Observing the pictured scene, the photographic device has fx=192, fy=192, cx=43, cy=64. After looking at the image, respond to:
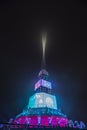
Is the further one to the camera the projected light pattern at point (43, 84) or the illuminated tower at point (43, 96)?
the projected light pattern at point (43, 84)

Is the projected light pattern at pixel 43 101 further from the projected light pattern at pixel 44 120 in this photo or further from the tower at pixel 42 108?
the projected light pattern at pixel 44 120

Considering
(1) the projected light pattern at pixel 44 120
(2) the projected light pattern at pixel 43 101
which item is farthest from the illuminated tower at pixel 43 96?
(1) the projected light pattern at pixel 44 120

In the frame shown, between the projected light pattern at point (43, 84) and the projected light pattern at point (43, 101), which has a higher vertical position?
the projected light pattern at point (43, 84)

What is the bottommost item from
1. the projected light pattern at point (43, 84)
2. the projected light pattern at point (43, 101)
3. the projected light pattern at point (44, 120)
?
the projected light pattern at point (44, 120)

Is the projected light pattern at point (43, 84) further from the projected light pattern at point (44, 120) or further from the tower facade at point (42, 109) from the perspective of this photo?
the projected light pattern at point (44, 120)

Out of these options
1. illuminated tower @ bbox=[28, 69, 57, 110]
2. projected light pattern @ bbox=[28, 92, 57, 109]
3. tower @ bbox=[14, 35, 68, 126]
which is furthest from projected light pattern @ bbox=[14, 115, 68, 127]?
projected light pattern @ bbox=[28, 92, 57, 109]

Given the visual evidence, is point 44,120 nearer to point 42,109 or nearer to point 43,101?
point 42,109

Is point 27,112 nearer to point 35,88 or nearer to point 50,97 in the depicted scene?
point 50,97

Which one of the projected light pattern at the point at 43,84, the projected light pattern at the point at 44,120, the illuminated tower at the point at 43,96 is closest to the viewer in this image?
the projected light pattern at the point at 44,120

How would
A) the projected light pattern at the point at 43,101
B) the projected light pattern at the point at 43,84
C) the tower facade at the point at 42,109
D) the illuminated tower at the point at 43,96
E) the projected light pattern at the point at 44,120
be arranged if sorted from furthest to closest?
1. the projected light pattern at the point at 43,84
2. the illuminated tower at the point at 43,96
3. the projected light pattern at the point at 43,101
4. the tower facade at the point at 42,109
5. the projected light pattern at the point at 44,120

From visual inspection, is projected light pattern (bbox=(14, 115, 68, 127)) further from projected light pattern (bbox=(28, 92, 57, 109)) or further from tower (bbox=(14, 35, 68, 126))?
projected light pattern (bbox=(28, 92, 57, 109))
